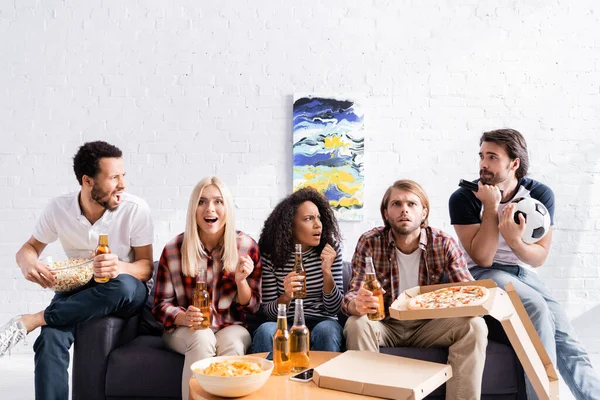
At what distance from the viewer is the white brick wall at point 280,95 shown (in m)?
3.85

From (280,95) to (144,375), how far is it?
209cm

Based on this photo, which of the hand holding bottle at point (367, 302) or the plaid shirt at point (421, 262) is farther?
the plaid shirt at point (421, 262)

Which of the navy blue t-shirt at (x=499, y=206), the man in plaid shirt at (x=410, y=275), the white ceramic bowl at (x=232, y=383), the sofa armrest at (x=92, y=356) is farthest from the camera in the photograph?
the navy blue t-shirt at (x=499, y=206)

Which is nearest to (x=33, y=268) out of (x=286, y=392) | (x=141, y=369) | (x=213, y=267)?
(x=141, y=369)

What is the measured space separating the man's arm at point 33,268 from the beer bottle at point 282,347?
122cm

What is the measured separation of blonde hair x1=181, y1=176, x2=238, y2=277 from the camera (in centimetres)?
258

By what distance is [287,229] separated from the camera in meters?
2.82

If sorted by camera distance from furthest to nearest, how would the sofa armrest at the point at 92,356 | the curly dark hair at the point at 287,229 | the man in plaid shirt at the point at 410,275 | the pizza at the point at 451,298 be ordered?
the curly dark hair at the point at 287,229, the sofa armrest at the point at 92,356, the man in plaid shirt at the point at 410,275, the pizza at the point at 451,298

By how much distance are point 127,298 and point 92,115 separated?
1.77 metres

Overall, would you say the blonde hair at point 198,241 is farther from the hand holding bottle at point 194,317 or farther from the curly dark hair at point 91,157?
the curly dark hair at point 91,157

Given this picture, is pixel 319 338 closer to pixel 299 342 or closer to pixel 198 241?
pixel 299 342

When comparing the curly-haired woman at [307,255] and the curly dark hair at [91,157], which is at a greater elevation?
the curly dark hair at [91,157]

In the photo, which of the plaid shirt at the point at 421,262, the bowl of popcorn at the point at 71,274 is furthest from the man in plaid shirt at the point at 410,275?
the bowl of popcorn at the point at 71,274

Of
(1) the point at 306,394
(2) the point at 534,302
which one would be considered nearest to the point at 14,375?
(1) the point at 306,394
